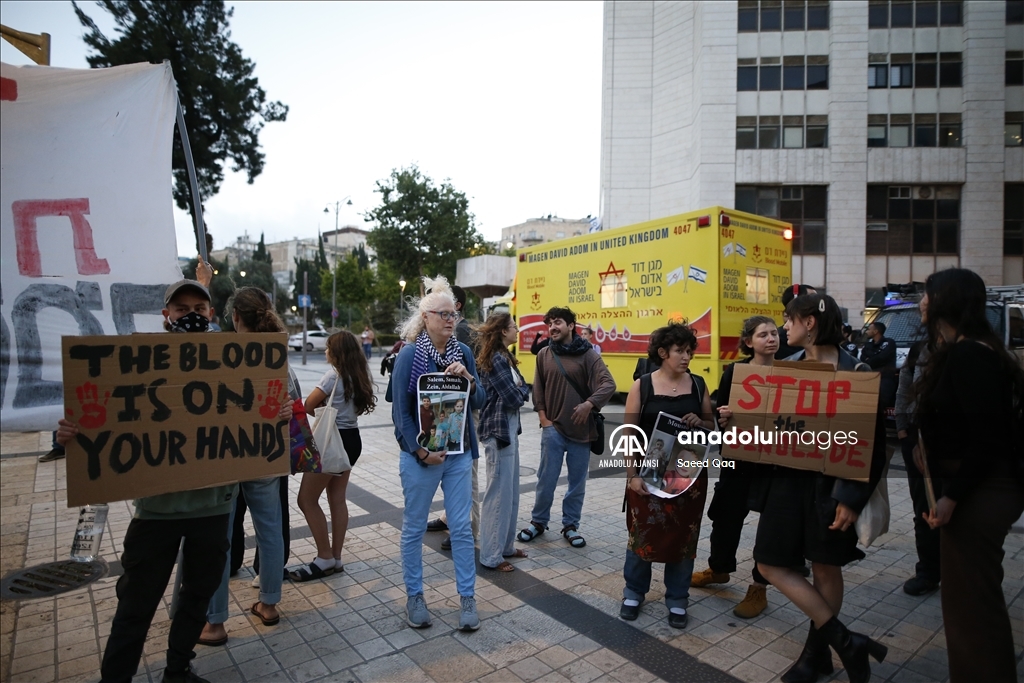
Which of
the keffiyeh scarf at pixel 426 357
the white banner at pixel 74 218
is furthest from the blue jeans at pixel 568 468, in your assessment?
the white banner at pixel 74 218

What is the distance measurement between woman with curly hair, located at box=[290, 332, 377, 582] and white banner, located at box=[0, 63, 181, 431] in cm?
132

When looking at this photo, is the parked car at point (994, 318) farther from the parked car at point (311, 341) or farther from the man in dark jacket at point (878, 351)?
the parked car at point (311, 341)

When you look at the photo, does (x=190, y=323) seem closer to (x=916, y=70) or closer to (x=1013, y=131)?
(x=916, y=70)

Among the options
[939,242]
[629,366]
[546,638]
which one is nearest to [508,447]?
[546,638]

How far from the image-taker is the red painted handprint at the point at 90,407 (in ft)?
8.48

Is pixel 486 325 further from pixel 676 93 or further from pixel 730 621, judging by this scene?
pixel 676 93

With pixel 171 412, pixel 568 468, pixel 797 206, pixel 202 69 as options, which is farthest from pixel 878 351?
pixel 797 206

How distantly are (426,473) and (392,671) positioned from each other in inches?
41.9

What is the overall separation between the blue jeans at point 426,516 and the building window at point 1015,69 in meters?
34.7

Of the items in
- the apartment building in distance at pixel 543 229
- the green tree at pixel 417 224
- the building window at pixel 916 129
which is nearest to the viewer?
the building window at pixel 916 129

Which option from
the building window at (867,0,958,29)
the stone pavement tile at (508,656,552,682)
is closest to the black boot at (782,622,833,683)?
the stone pavement tile at (508,656,552,682)

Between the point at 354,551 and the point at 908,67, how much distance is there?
3355 cm

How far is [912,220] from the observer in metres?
28.0

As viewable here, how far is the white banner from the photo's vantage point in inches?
111
